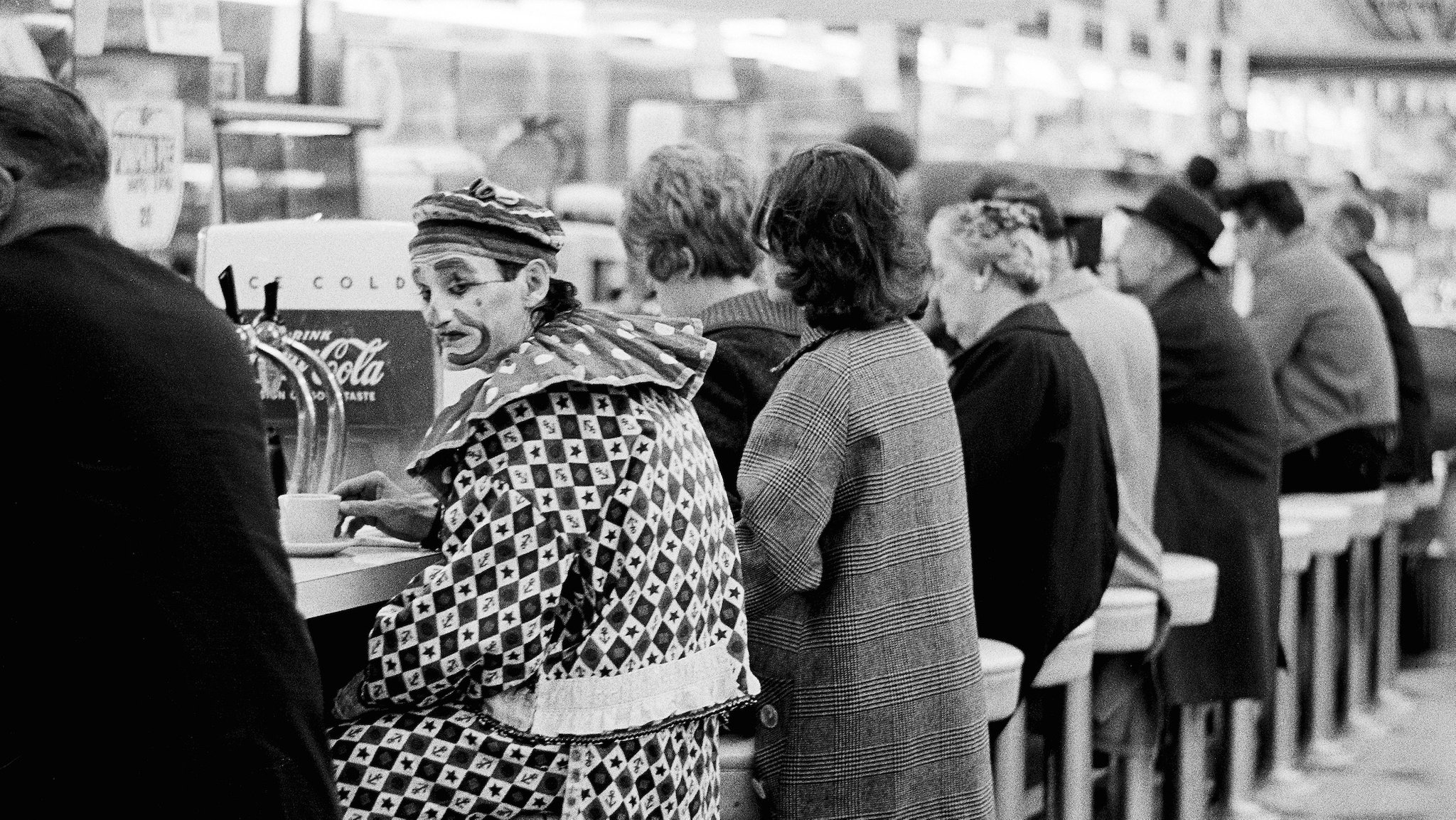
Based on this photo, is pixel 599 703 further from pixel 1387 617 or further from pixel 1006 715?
pixel 1387 617

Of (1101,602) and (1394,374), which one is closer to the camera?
(1101,602)

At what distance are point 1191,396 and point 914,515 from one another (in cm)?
214

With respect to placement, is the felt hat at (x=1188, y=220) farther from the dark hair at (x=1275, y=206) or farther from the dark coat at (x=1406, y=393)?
the dark coat at (x=1406, y=393)

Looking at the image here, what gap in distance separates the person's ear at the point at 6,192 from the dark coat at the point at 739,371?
144 centimetres

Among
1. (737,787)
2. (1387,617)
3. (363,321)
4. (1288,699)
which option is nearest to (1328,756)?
(1288,699)

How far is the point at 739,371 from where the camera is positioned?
327cm

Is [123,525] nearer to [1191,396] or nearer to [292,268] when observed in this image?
[292,268]

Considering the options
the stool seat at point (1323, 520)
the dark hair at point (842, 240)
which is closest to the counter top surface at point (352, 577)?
the dark hair at point (842, 240)

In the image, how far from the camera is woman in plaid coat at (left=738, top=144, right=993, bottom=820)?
9.25 feet

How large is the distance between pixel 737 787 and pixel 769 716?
5.9 inches

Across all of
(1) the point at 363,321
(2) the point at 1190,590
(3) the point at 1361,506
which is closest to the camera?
(1) the point at 363,321

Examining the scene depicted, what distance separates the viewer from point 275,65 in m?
4.82

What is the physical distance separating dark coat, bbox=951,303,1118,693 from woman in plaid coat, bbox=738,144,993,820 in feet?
1.97

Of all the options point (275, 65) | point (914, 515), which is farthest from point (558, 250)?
point (275, 65)
